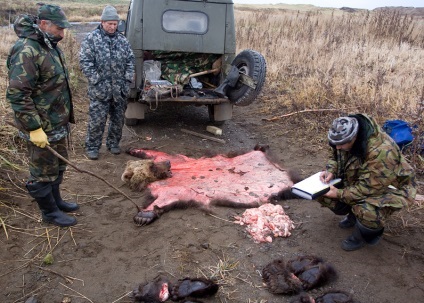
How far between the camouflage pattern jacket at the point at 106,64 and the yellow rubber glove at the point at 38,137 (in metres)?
1.96

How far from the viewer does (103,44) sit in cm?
521

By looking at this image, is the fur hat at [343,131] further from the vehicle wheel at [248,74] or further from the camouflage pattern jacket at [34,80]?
the vehicle wheel at [248,74]

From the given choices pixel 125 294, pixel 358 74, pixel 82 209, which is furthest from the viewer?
pixel 358 74

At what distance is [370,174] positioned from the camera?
3443 mm

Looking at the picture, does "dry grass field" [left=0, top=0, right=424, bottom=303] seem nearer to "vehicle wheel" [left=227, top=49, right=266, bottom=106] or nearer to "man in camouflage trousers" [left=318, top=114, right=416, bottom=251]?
"man in camouflage trousers" [left=318, top=114, right=416, bottom=251]

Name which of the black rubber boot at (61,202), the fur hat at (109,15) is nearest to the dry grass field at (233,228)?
the black rubber boot at (61,202)

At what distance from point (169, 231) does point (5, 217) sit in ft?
5.67

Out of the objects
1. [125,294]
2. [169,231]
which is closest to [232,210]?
[169,231]

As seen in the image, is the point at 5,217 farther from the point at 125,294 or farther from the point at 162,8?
the point at 162,8

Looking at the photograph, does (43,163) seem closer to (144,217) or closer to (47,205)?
(47,205)

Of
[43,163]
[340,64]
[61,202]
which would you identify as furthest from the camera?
[340,64]

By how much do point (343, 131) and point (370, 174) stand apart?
47cm

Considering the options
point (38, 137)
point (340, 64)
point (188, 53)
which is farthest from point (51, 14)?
point (340, 64)

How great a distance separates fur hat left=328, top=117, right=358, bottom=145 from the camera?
3.36 metres
